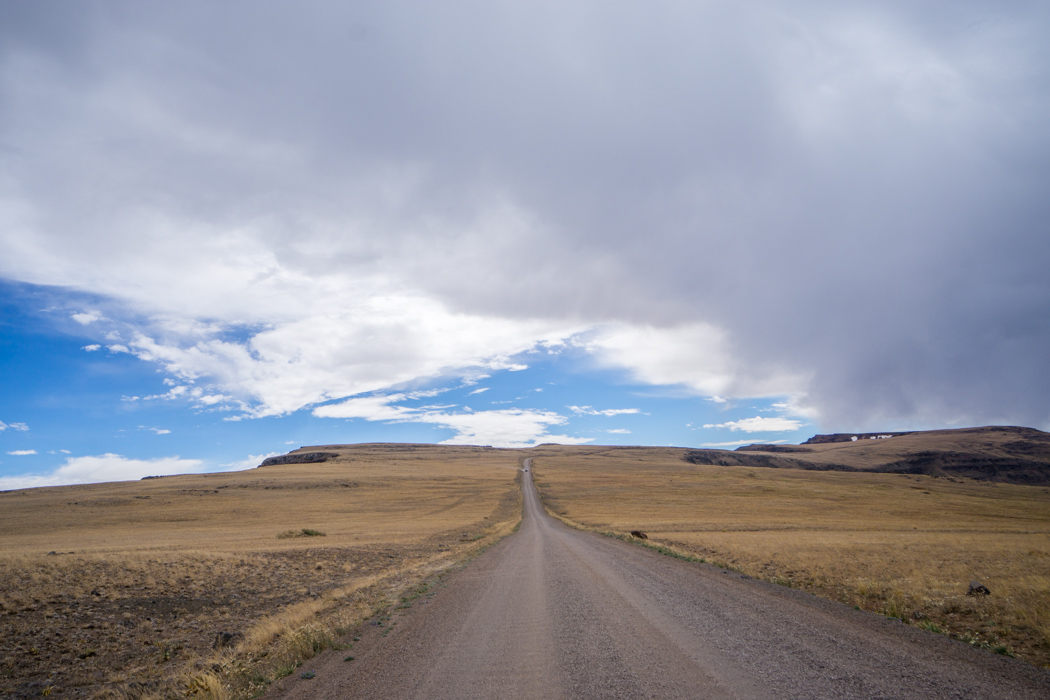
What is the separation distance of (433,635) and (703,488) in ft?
275

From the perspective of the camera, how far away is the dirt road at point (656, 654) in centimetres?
630

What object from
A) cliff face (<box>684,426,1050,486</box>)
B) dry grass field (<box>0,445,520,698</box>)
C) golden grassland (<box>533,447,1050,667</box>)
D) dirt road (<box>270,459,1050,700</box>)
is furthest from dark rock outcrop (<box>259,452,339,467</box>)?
dirt road (<box>270,459,1050,700</box>)

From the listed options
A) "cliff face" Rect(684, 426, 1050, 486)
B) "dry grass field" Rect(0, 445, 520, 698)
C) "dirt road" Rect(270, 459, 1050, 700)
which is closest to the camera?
"dirt road" Rect(270, 459, 1050, 700)

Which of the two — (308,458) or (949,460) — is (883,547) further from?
(949,460)

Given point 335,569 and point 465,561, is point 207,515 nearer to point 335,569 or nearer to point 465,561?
point 335,569

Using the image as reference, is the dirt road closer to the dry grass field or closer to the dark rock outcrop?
the dry grass field

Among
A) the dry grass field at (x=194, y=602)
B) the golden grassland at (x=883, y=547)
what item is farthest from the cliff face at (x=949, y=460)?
the dry grass field at (x=194, y=602)

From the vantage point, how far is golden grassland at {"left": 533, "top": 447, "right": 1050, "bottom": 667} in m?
10.4

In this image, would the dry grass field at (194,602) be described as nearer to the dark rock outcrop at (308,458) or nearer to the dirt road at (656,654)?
the dirt road at (656,654)

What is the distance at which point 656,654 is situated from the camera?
299 inches

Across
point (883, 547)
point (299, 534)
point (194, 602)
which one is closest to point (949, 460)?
point (883, 547)

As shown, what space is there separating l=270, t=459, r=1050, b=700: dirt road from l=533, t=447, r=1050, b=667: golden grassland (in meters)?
1.83

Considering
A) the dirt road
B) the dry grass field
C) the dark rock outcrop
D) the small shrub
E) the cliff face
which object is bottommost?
the cliff face

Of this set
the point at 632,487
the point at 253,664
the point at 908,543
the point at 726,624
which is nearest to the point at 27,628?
the point at 253,664
